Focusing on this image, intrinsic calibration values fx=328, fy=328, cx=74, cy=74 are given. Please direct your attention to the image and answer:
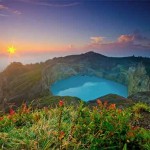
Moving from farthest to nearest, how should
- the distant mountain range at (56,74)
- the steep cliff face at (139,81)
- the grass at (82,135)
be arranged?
1. the distant mountain range at (56,74)
2. the steep cliff face at (139,81)
3. the grass at (82,135)

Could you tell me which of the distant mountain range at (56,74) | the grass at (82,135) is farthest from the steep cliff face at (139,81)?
the grass at (82,135)

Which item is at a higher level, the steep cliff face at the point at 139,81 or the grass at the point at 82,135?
the grass at the point at 82,135

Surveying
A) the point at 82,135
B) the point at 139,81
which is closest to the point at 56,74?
the point at 139,81

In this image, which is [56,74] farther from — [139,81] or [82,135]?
[82,135]

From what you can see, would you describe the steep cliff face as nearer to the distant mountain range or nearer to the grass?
the distant mountain range

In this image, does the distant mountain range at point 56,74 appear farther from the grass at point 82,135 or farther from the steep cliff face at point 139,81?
the grass at point 82,135

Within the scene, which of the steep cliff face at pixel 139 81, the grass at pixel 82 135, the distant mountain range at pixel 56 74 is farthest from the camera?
the distant mountain range at pixel 56 74

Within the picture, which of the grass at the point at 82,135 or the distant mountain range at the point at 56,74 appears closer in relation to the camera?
the grass at the point at 82,135

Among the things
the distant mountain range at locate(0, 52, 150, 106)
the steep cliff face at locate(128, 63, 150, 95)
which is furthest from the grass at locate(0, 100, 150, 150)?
the steep cliff face at locate(128, 63, 150, 95)
